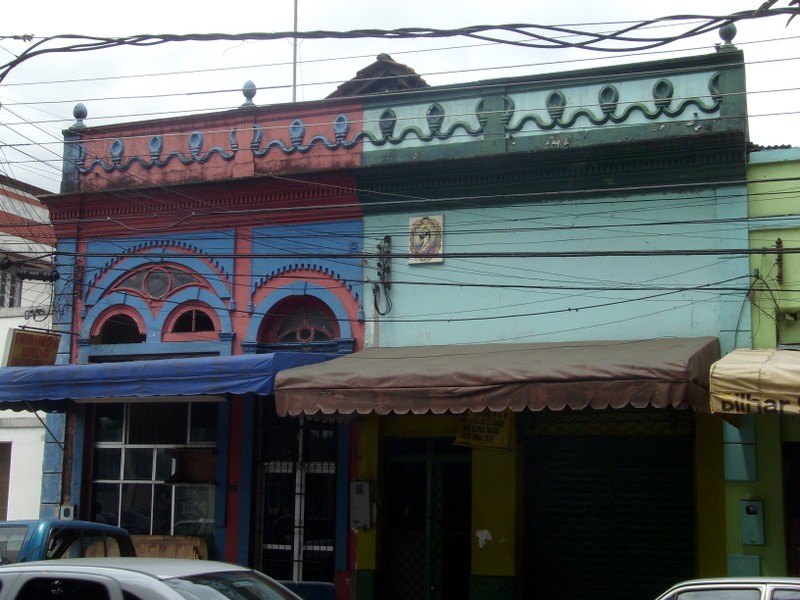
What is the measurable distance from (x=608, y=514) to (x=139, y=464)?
23.5 ft

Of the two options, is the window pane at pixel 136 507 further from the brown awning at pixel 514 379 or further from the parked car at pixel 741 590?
the parked car at pixel 741 590

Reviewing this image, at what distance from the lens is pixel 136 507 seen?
15664mm

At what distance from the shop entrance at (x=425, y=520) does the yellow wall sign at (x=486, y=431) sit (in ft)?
3.06

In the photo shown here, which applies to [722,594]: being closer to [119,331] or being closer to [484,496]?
[484,496]

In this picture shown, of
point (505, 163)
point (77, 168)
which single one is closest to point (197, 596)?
point (505, 163)

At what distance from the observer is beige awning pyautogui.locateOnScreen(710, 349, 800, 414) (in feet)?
32.6

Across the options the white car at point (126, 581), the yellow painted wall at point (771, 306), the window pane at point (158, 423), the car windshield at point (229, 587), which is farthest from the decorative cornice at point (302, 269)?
the white car at point (126, 581)

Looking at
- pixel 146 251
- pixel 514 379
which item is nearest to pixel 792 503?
pixel 514 379

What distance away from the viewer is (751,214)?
12.6 meters

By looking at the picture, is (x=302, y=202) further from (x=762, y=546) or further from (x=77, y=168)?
(x=762, y=546)

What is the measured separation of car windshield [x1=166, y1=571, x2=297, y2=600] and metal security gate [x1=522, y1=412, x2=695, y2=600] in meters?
7.08

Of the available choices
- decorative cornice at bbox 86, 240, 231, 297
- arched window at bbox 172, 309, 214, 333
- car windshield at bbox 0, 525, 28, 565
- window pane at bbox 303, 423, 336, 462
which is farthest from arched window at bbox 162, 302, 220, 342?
car windshield at bbox 0, 525, 28, 565

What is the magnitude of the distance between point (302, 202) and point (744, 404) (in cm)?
734

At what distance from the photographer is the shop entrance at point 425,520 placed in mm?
13852
